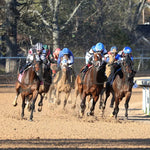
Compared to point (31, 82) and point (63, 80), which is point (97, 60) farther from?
point (63, 80)

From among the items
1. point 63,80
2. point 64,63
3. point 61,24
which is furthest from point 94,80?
point 61,24

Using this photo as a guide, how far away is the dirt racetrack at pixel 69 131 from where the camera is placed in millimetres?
9016

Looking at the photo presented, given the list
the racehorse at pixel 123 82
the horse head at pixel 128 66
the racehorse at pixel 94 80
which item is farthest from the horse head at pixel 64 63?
the horse head at pixel 128 66

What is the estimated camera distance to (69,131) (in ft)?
36.1

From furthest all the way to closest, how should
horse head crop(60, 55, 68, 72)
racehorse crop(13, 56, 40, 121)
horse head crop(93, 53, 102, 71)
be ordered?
1. horse head crop(60, 55, 68, 72)
2. racehorse crop(13, 56, 40, 121)
3. horse head crop(93, 53, 102, 71)

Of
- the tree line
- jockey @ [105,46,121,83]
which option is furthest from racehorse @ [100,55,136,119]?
the tree line

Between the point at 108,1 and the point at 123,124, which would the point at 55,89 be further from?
the point at 108,1

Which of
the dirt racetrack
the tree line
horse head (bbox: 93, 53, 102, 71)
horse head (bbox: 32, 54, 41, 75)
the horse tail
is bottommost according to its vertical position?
the dirt racetrack

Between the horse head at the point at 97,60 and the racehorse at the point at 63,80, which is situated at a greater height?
the horse head at the point at 97,60

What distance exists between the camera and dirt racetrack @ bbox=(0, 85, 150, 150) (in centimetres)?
902

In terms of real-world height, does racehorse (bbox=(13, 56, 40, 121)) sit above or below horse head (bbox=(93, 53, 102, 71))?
below

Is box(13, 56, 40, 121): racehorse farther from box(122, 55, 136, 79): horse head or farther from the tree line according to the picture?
the tree line

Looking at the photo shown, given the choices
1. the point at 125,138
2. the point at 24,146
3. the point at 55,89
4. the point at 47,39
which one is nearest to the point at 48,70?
the point at 55,89

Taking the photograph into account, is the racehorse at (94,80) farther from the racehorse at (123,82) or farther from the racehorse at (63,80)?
the racehorse at (63,80)
